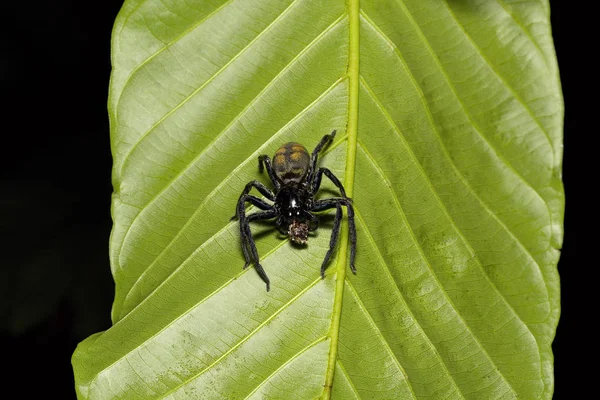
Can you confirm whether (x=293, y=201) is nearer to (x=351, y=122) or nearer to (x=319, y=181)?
(x=319, y=181)

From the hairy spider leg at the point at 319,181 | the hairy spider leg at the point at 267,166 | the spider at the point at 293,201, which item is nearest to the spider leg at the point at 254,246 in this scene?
the spider at the point at 293,201

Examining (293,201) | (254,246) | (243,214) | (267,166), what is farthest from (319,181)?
(254,246)

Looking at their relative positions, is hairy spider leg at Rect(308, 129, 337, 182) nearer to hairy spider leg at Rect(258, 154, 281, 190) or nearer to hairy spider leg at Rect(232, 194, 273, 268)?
hairy spider leg at Rect(258, 154, 281, 190)

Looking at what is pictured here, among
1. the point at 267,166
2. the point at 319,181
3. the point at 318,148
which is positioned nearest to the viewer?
the point at 318,148

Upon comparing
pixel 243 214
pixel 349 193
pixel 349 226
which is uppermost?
pixel 243 214

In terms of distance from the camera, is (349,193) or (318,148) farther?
(318,148)

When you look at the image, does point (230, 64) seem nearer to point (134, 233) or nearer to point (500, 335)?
point (134, 233)

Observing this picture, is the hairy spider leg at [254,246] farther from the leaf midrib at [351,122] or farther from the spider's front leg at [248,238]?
the leaf midrib at [351,122]

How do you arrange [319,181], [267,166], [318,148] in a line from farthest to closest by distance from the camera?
[319,181] < [267,166] < [318,148]
